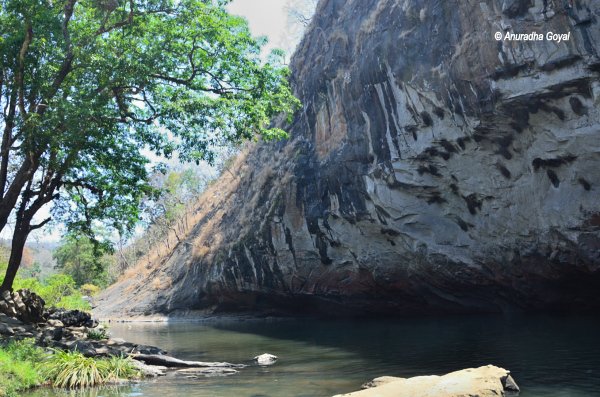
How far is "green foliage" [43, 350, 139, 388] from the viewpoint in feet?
41.0

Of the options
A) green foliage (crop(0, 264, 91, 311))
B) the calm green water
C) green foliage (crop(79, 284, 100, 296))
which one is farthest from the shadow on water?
green foliage (crop(79, 284, 100, 296))

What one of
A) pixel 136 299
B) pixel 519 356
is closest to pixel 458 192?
pixel 519 356

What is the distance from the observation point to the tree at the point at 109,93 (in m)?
15.1

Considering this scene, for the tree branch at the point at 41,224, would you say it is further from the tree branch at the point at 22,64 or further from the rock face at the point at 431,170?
the rock face at the point at 431,170

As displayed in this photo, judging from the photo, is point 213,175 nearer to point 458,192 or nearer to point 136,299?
point 136,299

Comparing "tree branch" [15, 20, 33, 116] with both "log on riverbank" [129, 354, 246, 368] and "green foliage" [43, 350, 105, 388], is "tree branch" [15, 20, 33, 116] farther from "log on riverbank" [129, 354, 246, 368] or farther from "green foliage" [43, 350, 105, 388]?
"log on riverbank" [129, 354, 246, 368]

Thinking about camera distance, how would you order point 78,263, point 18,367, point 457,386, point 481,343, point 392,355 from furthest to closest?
1. point 78,263
2. point 481,343
3. point 392,355
4. point 18,367
5. point 457,386

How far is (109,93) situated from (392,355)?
38.1ft

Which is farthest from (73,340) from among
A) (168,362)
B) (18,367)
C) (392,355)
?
(392,355)

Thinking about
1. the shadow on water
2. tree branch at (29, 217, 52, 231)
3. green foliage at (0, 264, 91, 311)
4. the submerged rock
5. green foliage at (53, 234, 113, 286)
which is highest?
green foliage at (53, 234, 113, 286)

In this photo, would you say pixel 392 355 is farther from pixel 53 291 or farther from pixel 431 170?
pixel 53 291

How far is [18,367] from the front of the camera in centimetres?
1180

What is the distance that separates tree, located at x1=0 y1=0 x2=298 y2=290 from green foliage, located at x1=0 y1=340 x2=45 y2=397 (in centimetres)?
433

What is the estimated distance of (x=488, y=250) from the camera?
23203 millimetres
